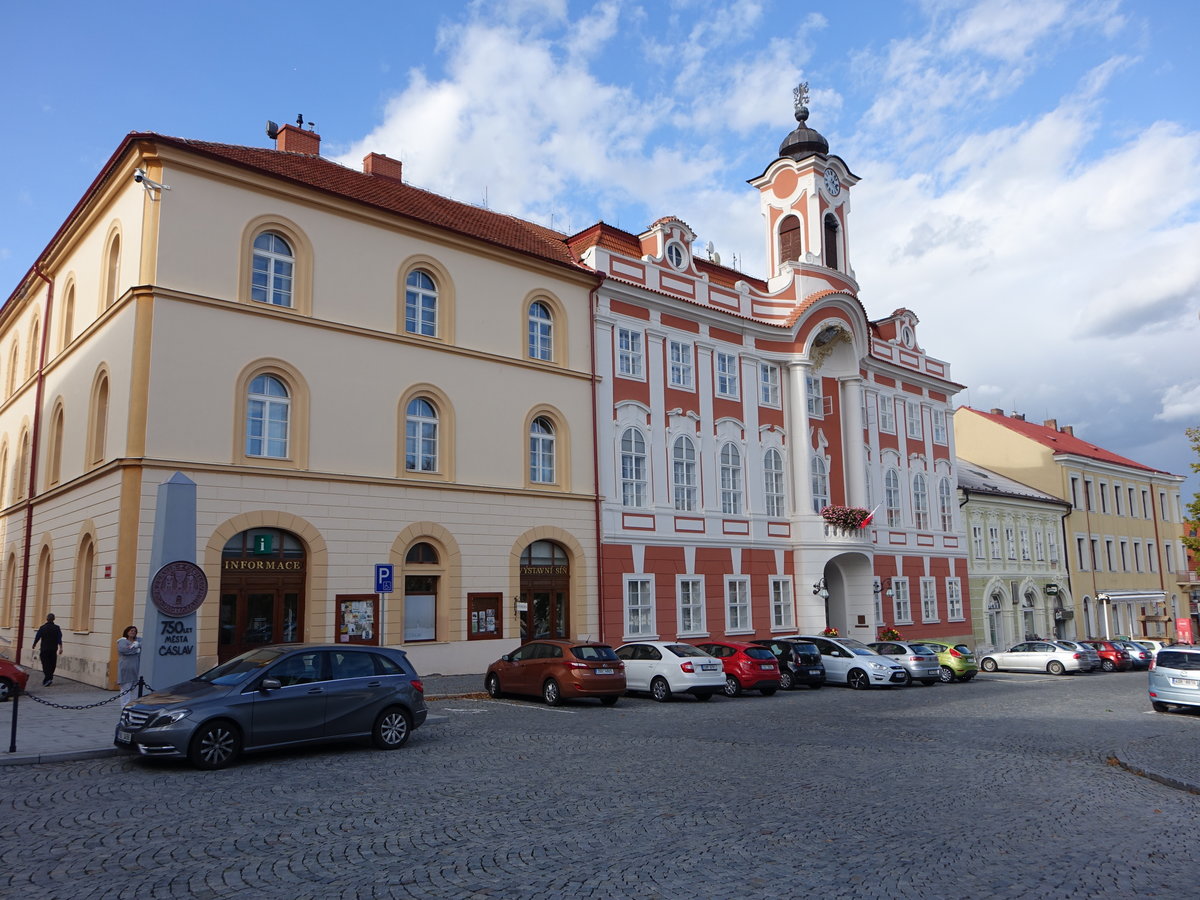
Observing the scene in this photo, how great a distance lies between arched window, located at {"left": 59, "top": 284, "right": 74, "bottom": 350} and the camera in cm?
2670

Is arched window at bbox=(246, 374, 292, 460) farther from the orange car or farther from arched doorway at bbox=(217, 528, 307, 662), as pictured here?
the orange car

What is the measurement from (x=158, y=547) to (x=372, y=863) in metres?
10.8

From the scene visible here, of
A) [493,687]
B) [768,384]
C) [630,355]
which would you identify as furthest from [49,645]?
[768,384]

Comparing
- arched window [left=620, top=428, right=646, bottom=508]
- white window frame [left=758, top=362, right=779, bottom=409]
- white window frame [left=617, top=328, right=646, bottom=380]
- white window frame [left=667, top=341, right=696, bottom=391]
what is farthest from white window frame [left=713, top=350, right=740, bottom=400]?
arched window [left=620, top=428, right=646, bottom=508]

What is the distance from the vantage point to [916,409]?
43406mm

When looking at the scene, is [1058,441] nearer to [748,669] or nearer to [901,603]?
[901,603]

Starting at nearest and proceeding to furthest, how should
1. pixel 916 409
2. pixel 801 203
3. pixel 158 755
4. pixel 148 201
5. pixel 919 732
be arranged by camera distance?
pixel 158 755 → pixel 919 732 → pixel 148 201 → pixel 801 203 → pixel 916 409

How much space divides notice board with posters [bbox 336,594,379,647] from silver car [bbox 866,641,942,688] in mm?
14592

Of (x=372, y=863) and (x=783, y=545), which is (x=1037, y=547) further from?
(x=372, y=863)

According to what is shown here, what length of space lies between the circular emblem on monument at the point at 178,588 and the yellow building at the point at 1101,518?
49.9 metres

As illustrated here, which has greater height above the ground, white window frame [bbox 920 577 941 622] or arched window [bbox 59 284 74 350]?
arched window [bbox 59 284 74 350]

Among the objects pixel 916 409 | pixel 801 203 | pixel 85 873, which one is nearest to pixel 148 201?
pixel 85 873

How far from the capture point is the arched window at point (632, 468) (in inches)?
1173

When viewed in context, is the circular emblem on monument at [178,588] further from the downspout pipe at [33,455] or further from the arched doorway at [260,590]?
the downspout pipe at [33,455]
